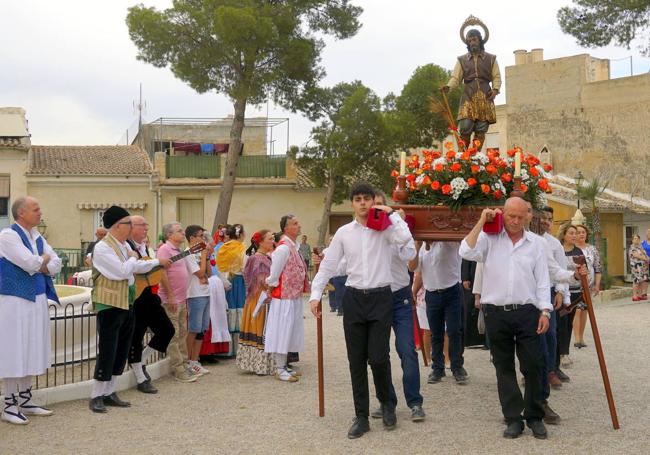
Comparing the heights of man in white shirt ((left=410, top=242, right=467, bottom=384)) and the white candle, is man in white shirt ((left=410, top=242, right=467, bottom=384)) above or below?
below

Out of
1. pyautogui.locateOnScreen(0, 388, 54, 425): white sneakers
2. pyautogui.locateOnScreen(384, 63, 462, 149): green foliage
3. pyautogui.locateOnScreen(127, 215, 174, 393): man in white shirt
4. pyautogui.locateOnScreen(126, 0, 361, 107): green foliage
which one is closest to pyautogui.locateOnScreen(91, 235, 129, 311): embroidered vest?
pyautogui.locateOnScreen(127, 215, 174, 393): man in white shirt

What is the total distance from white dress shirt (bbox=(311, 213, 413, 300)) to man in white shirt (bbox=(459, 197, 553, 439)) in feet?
1.87

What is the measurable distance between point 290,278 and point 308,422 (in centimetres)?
259

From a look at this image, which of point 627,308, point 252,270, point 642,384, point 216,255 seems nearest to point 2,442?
point 252,270

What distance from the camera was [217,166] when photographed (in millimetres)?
33250

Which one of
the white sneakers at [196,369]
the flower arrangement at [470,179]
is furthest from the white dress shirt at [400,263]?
the white sneakers at [196,369]

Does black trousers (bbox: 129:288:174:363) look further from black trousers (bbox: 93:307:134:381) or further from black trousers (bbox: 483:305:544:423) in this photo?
black trousers (bbox: 483:305:544:423)

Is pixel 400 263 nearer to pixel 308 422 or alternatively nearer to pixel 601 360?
pixel 308 422

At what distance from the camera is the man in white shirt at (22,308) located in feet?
22.3

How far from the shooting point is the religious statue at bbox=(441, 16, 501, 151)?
8195 millimetres

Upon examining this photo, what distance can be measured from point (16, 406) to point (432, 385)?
4.19 m

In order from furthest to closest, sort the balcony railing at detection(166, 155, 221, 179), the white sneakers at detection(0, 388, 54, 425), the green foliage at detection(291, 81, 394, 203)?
the balcony railing at detection(166, 155, 221, 179) < the green foliage at detection(291, 81, 394, 203) < the white sneakers at detection(0, 388, 54, 425)

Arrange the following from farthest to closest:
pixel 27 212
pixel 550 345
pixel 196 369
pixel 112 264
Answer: pixel 196 369 → pixel 550 345 → pixel 112 264 → pixel 27 212

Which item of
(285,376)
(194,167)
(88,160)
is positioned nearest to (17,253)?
(285,376)
